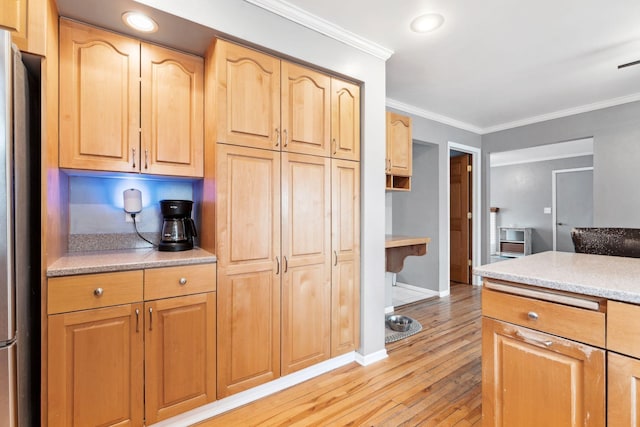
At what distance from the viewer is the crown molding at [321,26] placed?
1.89 meters

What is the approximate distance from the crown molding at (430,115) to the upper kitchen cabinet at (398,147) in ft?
2.00

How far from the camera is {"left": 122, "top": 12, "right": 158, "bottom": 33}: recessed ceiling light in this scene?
1.60 metres

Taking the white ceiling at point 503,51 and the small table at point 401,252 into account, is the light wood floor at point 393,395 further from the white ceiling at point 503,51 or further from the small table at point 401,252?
the white ceiling at point 503,51

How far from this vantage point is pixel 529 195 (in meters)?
7.68

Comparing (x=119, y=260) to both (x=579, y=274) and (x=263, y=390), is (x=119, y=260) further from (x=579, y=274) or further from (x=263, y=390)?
(x=579, y=274)

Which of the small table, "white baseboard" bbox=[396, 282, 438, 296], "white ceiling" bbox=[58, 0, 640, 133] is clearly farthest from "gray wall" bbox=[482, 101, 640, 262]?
the small table

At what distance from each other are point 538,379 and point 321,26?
237 cm

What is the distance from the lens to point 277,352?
1.99m

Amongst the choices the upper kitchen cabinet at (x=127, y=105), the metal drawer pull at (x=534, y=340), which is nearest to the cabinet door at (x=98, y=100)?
the upper kitchen cabinet at (x=127, y=105)

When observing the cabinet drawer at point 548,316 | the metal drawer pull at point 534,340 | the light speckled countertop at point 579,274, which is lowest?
the metal drawer pull at point 534,340

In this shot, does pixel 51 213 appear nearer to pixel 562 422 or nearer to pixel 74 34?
pixel 74 34

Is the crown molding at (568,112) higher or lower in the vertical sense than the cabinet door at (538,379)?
higher

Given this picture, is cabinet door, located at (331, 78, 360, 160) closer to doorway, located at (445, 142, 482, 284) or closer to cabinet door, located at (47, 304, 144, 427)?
cabinet door, located at (47, 304, 144, 427)

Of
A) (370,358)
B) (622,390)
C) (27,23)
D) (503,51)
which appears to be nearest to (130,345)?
(27,23)
